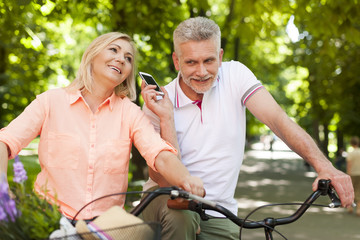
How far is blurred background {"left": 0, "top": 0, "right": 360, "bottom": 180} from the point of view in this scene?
7.06m

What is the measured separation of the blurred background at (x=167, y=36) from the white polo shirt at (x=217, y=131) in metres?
2.29

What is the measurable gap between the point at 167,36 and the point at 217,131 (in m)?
5.75

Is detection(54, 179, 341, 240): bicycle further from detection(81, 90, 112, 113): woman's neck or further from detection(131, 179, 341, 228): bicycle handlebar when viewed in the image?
detection(81, 90, 112, 113): woman's neck

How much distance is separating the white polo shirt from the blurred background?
7.52 feet

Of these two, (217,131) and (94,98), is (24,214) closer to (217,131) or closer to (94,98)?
(94,98)

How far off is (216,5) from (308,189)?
658 cm

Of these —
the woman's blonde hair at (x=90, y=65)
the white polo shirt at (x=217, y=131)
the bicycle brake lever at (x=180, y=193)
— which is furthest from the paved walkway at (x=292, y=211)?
the bicycle brake lever at (x=180, y=193)

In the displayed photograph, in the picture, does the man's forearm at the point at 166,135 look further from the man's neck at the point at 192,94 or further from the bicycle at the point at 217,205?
the bicycle at the point at 217,205

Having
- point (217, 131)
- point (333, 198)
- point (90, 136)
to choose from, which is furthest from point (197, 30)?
point (333, 198)

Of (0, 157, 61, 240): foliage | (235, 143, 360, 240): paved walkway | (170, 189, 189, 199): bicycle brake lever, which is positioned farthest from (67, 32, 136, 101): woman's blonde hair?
(235, 143, 360, 240): paved walkway

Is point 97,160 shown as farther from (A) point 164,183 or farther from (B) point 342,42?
(B) point 342,42

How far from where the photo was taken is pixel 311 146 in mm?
2803

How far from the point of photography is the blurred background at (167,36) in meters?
7.06

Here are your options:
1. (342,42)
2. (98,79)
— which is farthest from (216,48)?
(342,42)
